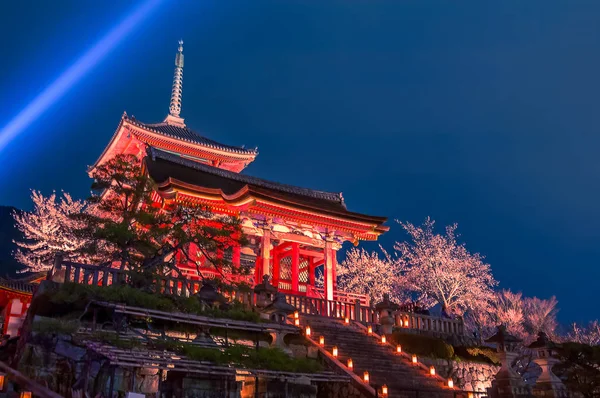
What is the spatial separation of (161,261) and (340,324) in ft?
24.1

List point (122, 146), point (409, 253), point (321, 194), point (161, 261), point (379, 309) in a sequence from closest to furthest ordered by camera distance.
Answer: point (161, 261) → point (379, 309) → point (321, 194) → point (122, 146) → point (409, 253)

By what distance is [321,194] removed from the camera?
3269cm

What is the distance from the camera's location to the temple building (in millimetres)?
22953

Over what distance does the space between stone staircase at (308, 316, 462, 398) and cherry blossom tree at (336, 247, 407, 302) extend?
21.0 metres

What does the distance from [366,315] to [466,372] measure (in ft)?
14.8

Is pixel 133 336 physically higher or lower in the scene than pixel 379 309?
lower

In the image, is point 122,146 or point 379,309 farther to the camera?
point 122,146

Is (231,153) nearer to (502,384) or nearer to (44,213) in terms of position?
(44,213)

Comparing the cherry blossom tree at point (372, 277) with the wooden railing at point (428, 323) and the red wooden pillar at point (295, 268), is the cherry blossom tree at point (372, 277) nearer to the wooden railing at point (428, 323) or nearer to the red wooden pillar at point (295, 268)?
the red wooden pillar at point (295, 268)

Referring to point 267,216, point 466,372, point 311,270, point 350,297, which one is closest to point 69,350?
point 267,216

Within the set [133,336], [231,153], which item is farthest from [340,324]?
[231,153]

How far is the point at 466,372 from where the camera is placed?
65.0 ft

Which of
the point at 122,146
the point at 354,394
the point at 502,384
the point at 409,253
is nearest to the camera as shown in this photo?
the point at 354,394

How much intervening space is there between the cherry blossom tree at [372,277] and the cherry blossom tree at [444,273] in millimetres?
1168
